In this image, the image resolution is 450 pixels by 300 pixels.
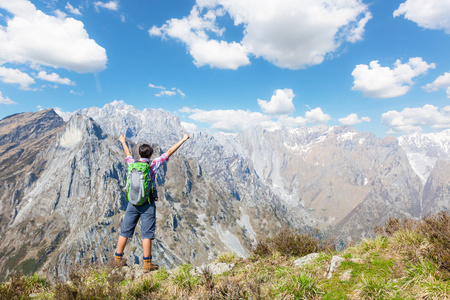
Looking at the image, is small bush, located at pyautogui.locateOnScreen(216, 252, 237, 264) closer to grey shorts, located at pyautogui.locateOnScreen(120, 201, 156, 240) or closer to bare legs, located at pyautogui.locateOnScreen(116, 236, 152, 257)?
bare legs, located at pyautogui.locateOnScreen(116, 236, 152, 257)

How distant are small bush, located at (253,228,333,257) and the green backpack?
239 inches

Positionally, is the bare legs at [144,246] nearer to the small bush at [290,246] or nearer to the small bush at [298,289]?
the small bush at [298,289]

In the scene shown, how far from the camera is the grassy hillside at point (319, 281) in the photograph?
4918 millimetres

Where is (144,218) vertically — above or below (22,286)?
above

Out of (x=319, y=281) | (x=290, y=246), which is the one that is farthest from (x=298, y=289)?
(x=290, y=246)

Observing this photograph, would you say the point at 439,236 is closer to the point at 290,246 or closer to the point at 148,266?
the point at 290,246

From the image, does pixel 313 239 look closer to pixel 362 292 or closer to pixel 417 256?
pixel 417 256

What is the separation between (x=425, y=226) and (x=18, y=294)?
12.5 m

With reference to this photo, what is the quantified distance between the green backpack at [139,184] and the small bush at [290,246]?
6.07 meters

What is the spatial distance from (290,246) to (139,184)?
7792mm

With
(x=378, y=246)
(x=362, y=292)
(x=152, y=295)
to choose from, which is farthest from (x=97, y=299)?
(x=378, y=246)

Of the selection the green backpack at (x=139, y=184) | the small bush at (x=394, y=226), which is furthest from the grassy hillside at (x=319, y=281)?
the green backpack at (x=139, y=184)

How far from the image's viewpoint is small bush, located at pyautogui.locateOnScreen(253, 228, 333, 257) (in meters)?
10.3

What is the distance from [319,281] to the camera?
615 cm
